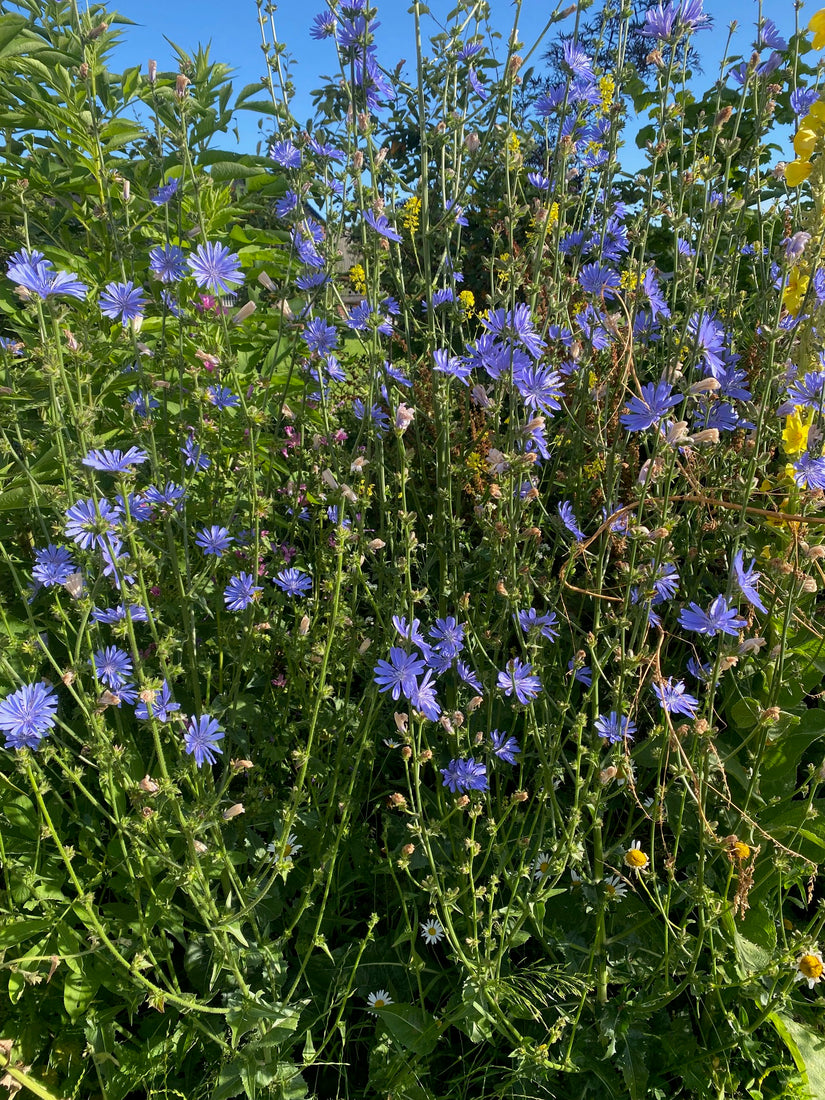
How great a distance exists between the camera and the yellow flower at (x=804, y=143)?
2049 millimetres

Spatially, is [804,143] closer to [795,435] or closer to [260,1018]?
[795,435]

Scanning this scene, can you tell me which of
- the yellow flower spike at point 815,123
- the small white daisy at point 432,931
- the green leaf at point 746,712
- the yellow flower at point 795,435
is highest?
the yellow flower spike at point 815,123

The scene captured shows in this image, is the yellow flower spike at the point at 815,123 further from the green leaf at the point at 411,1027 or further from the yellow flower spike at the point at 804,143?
the green leaf at the point at 411,1027

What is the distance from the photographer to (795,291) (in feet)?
7.25

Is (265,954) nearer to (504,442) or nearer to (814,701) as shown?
(504,442)

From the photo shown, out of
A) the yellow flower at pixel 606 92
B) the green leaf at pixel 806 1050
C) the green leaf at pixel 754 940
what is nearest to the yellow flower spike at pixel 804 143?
the yellow flower at pixel 606 92

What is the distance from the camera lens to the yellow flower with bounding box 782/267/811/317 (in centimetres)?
212

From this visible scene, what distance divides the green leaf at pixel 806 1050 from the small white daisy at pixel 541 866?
62 cm

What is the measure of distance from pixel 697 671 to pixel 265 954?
1.37m

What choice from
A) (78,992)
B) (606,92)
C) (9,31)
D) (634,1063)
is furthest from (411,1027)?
(9,31)

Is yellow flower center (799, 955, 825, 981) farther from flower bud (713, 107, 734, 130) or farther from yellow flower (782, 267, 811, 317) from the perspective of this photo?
flower bud (713, 107, 734, 130)

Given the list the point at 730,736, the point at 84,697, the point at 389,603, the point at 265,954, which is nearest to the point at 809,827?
the point at 730,736

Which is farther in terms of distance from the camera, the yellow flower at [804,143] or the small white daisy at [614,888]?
the yellow flower at [804,143]

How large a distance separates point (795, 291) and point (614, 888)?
5.71 ft
